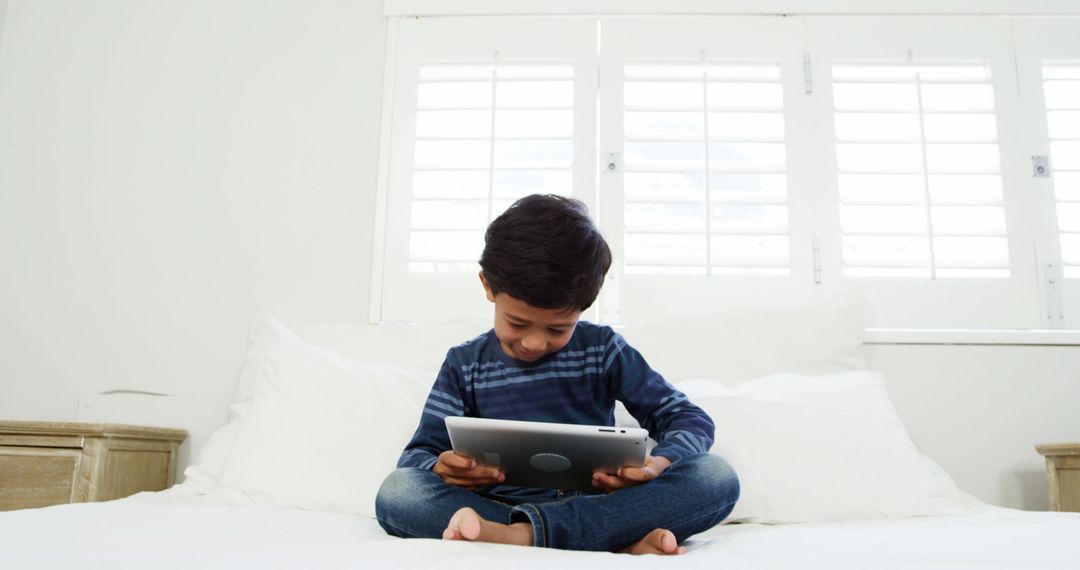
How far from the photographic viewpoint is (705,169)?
214 cm

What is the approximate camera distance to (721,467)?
112 centimetres

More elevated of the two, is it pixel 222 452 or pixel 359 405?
pixel 359 405

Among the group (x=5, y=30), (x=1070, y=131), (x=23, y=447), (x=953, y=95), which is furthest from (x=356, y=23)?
(x=1070, y=131)

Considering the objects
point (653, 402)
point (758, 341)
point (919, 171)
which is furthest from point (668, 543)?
point (919, 171)

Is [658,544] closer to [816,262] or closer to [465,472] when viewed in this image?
[465,472]

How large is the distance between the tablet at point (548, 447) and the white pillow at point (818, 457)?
0.44 metres

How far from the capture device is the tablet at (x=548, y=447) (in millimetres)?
1002

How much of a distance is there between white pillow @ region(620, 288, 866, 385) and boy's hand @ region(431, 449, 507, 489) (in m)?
0.73

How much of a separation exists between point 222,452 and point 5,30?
59.9 inches

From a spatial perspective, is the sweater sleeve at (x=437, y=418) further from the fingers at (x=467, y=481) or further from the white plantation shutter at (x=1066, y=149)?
the white plantation shutter at (x=1066, y=149)

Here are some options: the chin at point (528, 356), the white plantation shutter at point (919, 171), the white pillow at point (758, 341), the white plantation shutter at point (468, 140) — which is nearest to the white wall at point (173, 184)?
the white plantation shutter at point (468, 140)

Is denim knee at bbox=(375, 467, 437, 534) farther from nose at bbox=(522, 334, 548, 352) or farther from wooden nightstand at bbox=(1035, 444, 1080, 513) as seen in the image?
wooden nightstand at bbox=(1035, 444, 1080, 513)

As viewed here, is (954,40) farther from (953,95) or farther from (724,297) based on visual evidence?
(724,297)

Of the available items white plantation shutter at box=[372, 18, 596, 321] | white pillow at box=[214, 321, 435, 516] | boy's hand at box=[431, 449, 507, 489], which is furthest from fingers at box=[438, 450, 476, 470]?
white plantation shutter at box=[372, 18, 596, 321]
